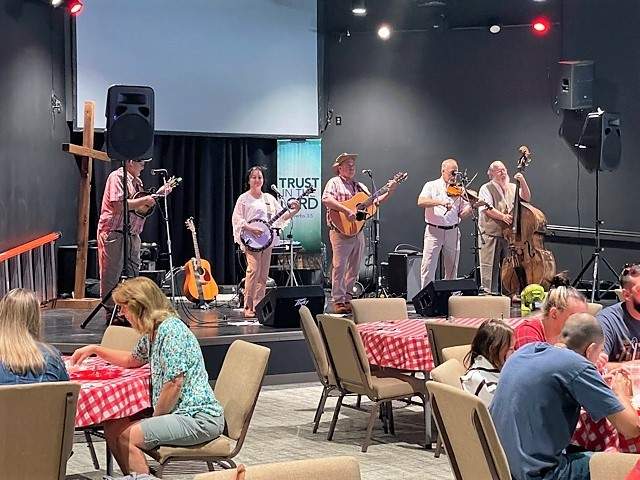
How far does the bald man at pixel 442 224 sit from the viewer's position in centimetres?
1070

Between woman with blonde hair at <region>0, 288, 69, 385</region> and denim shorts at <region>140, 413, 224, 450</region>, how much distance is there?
468 mm

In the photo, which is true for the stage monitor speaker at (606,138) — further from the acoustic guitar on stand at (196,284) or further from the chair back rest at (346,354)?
the chair back rest at (346,354)

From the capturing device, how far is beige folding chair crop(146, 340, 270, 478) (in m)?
4.61

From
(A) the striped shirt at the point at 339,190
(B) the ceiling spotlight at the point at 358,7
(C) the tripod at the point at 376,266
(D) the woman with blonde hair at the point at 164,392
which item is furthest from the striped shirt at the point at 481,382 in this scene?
(B) the ceiling spotlight at the point at 358,7

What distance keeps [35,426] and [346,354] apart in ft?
8.70

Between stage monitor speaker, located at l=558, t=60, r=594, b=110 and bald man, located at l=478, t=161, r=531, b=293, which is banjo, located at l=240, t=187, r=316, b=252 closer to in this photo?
bald man, located at l=478, t=161, r=531, b=293

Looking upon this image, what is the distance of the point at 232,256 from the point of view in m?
13.9

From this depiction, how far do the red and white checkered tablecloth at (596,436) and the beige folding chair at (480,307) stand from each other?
11.6 feet

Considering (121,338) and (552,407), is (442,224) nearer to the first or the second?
(121,338)

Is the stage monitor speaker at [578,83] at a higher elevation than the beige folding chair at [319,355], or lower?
higher

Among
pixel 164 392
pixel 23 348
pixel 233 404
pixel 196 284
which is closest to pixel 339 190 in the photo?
pixel 196 284

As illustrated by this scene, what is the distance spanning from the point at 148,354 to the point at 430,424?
223cm

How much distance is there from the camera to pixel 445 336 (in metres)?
5.94

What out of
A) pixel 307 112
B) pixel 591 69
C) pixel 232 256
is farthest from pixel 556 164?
pixel 232 256
